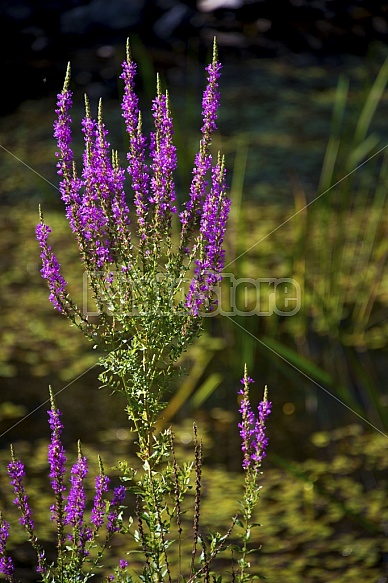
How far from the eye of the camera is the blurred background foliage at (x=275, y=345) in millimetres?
2926

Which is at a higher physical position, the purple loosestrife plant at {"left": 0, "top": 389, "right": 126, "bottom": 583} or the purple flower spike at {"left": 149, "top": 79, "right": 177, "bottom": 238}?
the purple flower spike at {"left": 149, "top": 79, "right": 177, "bottom": 238}

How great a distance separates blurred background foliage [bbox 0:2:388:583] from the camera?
2926mm

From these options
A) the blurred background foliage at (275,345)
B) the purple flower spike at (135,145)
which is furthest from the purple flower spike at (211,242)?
the blurred background foliage at (275,345)

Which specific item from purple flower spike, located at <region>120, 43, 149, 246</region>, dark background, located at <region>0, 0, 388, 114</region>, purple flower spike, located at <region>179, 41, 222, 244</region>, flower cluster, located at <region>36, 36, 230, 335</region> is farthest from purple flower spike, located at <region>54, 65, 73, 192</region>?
dark background, located at <region>0, 0, 388, 114</region>

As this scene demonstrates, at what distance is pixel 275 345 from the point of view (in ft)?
9.62

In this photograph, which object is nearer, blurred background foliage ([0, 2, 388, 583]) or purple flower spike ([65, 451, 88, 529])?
purple flower spike ([65, 451, 88, 529])

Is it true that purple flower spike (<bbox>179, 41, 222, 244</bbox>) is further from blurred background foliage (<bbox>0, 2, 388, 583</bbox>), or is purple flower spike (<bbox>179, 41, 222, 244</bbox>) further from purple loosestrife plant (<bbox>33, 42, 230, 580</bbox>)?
blurred background foliage (<bbox>0, 2, 388, 583</bbox>)

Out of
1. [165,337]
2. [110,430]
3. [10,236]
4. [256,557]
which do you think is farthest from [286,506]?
[10,236]

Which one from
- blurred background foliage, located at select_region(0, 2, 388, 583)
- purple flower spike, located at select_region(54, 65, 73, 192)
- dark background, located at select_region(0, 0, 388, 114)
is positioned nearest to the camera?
purple flower spike, located at select_region(54, 65, 73, 192)

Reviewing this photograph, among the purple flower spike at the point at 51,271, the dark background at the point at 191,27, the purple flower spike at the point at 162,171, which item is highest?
the dark background at the point at 191,27

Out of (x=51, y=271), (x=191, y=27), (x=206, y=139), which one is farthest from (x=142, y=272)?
(x=191, y=27)

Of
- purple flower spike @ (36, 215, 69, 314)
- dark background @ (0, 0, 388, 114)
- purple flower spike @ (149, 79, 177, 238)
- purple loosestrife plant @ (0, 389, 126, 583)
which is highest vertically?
dark background @ (0, 0, 388, 114)

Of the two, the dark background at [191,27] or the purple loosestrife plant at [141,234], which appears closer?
the purple loosestrife plant at [141,234]

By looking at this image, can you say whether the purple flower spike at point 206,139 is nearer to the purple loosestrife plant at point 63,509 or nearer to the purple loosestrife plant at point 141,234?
the purple loosestrife plant at point 141,234
